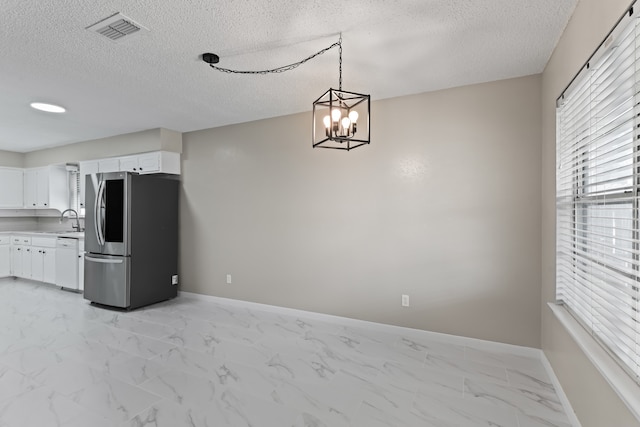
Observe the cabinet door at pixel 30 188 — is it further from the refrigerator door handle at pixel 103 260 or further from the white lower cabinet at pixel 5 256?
the refrigerator door handle at pixel 103 260

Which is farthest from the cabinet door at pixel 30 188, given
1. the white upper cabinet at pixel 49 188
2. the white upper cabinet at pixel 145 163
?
the white upper cabinet at pixel 145 163

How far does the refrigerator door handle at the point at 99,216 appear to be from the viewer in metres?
4.41

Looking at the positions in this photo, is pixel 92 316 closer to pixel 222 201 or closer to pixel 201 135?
pixel 222 201

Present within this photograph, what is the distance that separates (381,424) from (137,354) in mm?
2211

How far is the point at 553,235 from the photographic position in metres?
2.48

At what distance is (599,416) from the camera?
1.58 m

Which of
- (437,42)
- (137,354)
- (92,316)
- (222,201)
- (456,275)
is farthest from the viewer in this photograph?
(222,201)

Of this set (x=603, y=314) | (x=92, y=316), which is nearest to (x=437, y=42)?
(x=603, y=314)

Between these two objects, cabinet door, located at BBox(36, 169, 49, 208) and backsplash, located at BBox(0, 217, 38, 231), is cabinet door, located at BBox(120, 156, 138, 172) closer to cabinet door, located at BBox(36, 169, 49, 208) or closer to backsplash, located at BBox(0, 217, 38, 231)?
cabinet door, located at BBox(36, 169, 49, 208)

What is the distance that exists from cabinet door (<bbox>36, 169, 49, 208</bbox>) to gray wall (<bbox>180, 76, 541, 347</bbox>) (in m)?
3.69

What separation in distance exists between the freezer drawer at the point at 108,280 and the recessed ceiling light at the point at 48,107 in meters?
1.86

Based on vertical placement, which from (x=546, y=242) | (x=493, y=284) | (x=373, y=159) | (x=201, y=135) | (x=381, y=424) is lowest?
(x=381, y=424)

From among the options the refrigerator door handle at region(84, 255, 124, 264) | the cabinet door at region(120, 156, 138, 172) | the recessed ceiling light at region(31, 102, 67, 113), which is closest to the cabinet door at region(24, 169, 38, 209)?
the cabinet door at region(120, 156, 138, 172)

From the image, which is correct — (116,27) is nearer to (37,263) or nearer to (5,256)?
(37,263)
